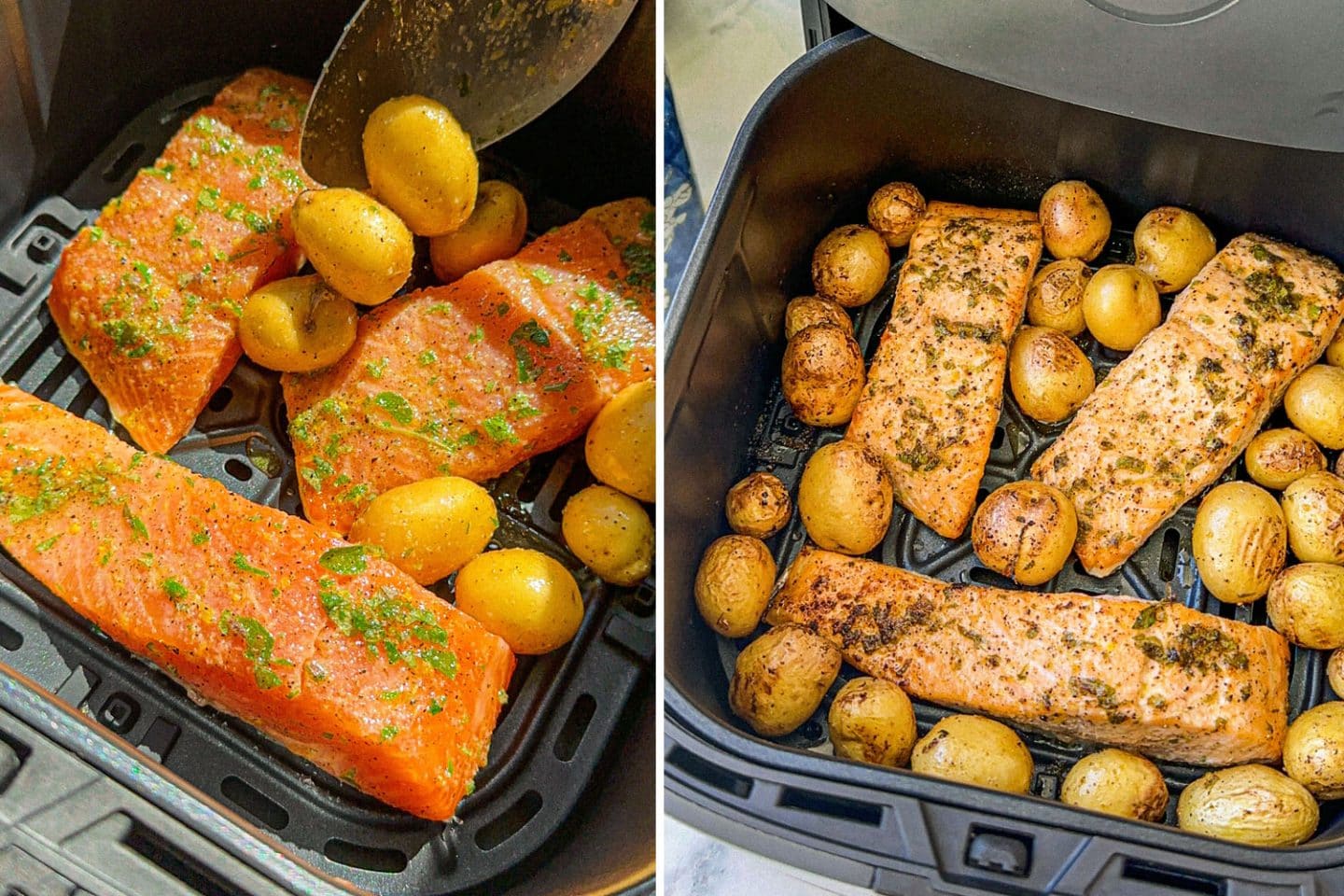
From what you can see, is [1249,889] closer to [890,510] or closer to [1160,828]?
[1160,828]

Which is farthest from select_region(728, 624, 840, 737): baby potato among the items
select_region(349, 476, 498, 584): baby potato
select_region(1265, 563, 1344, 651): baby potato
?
select_region(1265, 563, 1344, 651): baby potato

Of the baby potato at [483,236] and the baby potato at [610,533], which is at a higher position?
the baby potato at [483,236]

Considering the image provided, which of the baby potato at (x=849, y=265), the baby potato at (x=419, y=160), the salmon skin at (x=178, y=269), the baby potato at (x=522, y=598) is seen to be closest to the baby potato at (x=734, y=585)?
the baby potato at (x=522, y=598)

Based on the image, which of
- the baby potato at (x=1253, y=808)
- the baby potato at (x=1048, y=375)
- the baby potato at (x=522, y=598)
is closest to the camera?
the baby potato at (x=1253, y=808)

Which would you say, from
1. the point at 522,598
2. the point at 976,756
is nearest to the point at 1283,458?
the point at 976,756

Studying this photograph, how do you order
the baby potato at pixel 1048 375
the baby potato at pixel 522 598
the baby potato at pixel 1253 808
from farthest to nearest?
1. the baby potato at pixel 1048 375
2. the baby potato at pixel 522 598
3. the baby potato at pixel 1253 808

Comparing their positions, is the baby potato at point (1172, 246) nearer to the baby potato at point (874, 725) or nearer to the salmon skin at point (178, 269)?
the baby potato at point (874, 725)

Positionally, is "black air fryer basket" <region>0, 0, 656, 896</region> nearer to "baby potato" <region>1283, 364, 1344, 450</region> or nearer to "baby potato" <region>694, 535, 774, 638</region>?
"baby potato" <region>694, 535, 774, 638</region>

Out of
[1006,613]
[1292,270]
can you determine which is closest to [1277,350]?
[1292,270]

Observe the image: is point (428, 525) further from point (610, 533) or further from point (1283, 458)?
point (1283, 458)
